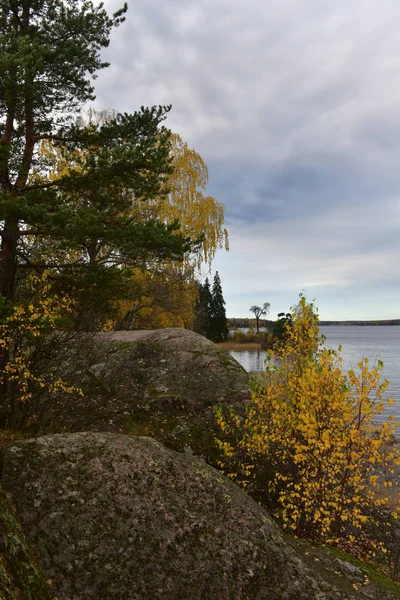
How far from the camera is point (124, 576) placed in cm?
273

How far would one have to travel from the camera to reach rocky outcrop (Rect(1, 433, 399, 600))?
9.02 feet

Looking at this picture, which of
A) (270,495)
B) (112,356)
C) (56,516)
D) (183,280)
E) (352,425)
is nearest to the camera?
(56,516)

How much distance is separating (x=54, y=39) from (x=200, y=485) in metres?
9.84

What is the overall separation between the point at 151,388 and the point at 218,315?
50304 mm

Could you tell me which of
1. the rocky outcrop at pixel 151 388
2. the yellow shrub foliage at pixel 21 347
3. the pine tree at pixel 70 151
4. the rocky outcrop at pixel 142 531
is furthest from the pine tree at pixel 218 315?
the rocky outcrop at pixel 142 531

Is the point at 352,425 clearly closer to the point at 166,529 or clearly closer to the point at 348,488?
the point at 348,488

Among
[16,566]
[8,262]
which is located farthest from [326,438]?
[8,262]

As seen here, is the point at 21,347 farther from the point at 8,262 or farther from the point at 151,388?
the point at 151,388

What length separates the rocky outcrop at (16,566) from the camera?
2.08m

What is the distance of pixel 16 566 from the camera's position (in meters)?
2.28

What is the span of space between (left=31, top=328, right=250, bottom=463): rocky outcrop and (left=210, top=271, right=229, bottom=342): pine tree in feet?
157

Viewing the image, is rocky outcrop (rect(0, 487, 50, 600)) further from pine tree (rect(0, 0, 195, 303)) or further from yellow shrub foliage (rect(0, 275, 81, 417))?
pine tree (rect(0, 0, 195, 303))

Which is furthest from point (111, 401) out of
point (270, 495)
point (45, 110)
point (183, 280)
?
point (183, 280)

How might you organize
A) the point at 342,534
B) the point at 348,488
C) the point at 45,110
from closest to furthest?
the point at 348,488 < the point at 342,534 < the point at 45,110
